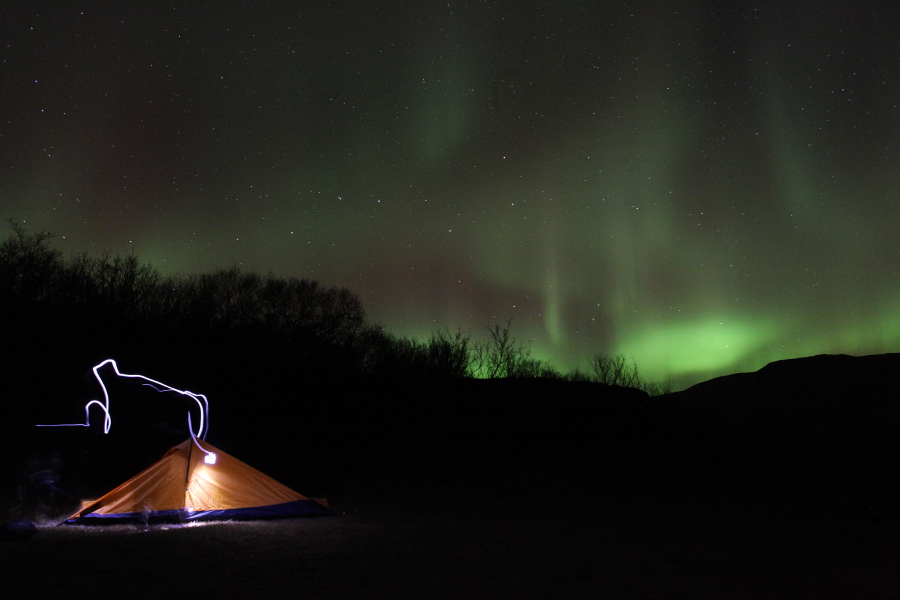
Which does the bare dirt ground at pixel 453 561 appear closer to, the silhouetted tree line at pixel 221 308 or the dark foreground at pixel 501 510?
the dark foreground at pixel 501 510

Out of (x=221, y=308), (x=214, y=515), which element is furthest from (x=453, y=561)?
(x=221, y=308)

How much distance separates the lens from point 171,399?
37719mm

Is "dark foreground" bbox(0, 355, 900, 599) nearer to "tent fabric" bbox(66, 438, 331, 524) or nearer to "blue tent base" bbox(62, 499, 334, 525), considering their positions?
"blue tent base" bbox(62, 499, 334, 525)

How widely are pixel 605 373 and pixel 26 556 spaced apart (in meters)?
78.8

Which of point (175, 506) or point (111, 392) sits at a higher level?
point (111, 392)

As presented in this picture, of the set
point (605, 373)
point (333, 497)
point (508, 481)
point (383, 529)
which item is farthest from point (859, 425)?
point (383, 529)

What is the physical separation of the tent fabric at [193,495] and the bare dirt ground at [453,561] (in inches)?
19.1

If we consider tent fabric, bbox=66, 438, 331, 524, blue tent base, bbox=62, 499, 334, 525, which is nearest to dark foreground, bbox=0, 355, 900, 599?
blue tent base, bbox=62, 499, 334, 525

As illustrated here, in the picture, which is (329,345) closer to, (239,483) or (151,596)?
(239,483)

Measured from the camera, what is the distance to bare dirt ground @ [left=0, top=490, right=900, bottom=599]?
7.45 meters

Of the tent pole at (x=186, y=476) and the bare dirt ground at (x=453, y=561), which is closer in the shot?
the bare dirt ground at (x=453, y=561)

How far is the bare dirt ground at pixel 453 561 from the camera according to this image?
745 cm

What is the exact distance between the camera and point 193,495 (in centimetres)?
1338

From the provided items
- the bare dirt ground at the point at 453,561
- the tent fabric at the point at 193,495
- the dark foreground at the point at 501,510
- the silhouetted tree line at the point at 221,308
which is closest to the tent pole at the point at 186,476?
the tent fabric at the point at 193,495
